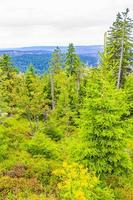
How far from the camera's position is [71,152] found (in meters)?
16.9

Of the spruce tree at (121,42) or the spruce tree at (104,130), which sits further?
the spruce tree at (121,42)

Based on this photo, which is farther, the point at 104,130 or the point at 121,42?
the point at 121,42

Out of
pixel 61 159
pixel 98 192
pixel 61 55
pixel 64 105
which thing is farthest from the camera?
pixel 61 55

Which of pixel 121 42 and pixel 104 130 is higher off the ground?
pixel 121 42

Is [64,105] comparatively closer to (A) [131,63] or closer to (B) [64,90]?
(B) [64,90]

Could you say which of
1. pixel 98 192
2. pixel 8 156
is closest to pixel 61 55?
pixel 8 156

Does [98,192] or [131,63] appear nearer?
[98,192]

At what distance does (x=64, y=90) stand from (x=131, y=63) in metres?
9.58

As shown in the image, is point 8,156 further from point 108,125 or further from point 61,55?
point 61,55

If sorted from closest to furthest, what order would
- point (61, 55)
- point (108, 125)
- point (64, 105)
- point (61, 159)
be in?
1. point (108, 125)
2. point (61, 159)
3. point (64, 105)
4. point (61, 55)

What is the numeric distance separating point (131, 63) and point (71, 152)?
26815mm

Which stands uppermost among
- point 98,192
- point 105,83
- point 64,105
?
point 105,83

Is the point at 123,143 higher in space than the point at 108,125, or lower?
lower

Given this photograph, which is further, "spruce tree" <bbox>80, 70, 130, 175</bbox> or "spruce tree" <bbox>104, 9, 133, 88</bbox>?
"spruce tree" <bbox>104, 9, 133, 88</bbox>
